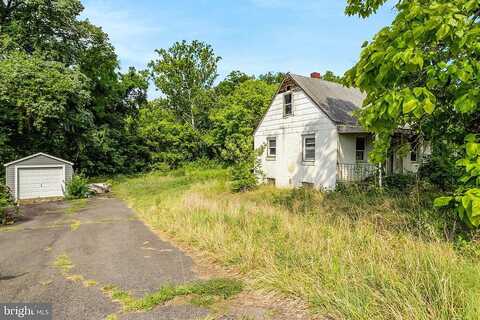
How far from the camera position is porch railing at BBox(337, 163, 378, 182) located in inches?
522

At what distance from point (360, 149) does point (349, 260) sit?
10961 millimetres

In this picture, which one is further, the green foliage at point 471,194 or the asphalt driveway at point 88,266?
the asphalt driveway at point 88,266

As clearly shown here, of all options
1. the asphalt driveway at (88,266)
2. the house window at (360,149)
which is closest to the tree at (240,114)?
the house window at (360,149)

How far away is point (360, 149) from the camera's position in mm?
14078

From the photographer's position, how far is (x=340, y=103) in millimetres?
15344

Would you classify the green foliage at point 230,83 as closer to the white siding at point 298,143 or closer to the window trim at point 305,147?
the white siding at point 298,143

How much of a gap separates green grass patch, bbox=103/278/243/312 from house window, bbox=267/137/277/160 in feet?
43.2

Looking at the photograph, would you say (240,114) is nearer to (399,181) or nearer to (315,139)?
(315,139)

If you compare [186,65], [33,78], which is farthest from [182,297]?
[186,65]

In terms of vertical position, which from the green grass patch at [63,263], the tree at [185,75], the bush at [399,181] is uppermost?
the tree at [185,75]

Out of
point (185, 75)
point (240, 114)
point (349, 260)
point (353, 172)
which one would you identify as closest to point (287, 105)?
point (353, 172)

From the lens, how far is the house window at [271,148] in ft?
56.4

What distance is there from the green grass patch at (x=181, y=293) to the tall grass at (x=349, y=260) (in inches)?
17.0

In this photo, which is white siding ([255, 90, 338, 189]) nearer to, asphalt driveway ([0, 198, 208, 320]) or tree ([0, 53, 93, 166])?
asphalt driveway ([0, 198, 208, 320])
